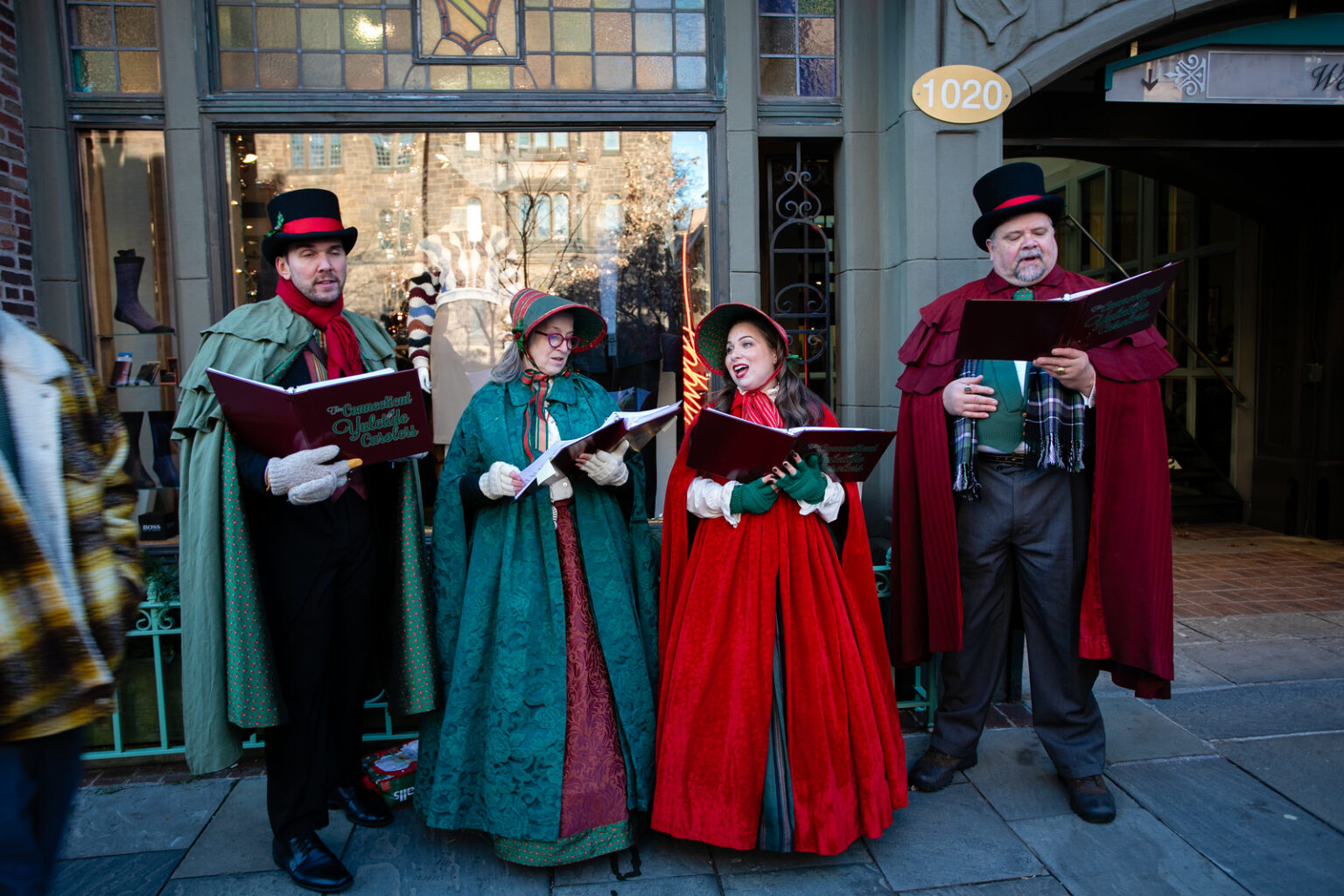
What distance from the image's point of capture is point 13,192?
3.81 meters

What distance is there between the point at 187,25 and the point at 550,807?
3961 millimetres

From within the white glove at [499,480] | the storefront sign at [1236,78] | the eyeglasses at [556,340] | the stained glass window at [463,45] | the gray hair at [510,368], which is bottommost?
the white glove at [499,480]

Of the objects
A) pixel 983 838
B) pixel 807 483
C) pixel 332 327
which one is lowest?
pixel 983 838

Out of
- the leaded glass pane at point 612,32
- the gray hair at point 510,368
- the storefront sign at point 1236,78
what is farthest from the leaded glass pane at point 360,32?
the storefront sign at point 1236,78

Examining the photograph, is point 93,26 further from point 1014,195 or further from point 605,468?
point 1014,195

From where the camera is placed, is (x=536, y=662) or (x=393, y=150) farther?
(x=393, y=150)

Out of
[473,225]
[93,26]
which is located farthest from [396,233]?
[93,26]

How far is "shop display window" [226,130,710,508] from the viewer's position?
466 centimetres

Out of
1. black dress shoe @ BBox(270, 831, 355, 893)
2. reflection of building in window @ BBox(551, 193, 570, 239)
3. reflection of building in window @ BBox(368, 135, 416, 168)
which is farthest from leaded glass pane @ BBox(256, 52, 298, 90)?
black dress shoe @ BBox(270, 831, 355, 893)

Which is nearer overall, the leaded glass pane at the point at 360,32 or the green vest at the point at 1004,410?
the green vest at the point at 1004,410

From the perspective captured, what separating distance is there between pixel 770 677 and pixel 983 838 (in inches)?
39.9

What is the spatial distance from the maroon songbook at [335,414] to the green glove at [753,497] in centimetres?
100

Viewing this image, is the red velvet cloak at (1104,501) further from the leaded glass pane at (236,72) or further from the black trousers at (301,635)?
the leaded glass pane at (236,72)

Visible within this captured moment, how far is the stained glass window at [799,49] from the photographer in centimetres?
438
